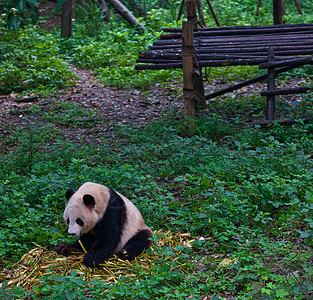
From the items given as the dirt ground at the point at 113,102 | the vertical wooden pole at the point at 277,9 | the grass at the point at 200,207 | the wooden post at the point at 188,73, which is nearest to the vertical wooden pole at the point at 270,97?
the grass at the point at 200,207

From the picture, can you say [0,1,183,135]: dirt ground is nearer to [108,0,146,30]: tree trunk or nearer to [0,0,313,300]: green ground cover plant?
[0,0,313,300]: green ground cover plant

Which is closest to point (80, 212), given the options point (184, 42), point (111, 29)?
point (184, 42)

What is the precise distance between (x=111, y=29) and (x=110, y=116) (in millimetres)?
5749

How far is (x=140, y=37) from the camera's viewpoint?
12023mm

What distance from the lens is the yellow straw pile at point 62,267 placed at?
10.8 ft

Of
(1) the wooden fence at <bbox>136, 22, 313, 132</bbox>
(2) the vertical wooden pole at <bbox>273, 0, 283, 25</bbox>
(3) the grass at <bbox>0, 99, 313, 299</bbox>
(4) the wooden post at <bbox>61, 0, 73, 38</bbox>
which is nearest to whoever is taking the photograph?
(3) the grass at <bbox>0, 99, 313, 299</bbox>

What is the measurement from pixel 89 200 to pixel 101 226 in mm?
296

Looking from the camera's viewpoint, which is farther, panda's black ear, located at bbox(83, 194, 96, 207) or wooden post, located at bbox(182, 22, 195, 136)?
wooden post, located at bbox(182, 22, 195, 136)

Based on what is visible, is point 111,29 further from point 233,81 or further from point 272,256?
point 272,256

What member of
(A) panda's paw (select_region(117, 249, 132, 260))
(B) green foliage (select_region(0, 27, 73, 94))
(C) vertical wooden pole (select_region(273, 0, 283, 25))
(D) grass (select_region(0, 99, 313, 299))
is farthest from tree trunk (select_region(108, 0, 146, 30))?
(A) panda's paw (select_region(117, 249, 132, 260))

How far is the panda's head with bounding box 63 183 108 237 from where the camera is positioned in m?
3.27

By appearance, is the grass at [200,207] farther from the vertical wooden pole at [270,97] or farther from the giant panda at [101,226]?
the vertical wooden pole at [270,97]

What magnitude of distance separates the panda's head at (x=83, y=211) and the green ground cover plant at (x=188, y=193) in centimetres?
38

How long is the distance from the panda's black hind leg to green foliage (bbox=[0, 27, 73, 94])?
6590 millimetres
